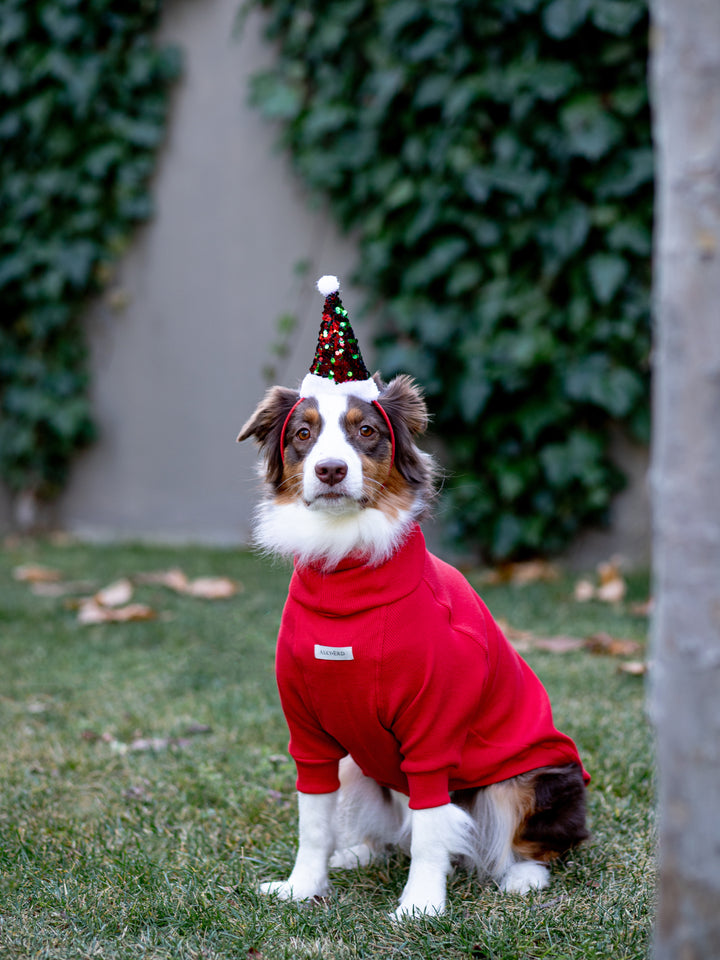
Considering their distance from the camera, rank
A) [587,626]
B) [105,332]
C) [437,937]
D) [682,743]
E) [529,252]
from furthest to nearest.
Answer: [105,332], [529,252], [587,626], [437,937], [682,743]

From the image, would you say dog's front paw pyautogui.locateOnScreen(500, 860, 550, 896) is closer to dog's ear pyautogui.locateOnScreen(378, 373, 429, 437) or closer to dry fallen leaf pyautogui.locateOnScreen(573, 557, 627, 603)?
dog's ear pyautogui.locateOnScreen(378, 373, 429, 437)

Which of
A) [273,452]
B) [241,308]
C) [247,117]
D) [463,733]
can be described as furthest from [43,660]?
[247,117]

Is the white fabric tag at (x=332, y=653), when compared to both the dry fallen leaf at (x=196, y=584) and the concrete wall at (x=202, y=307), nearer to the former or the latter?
the dry fallen leaf at (x=196, y=584)

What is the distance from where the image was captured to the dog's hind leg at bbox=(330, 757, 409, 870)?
2.66 m

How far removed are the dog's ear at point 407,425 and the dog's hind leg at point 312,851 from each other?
830mm

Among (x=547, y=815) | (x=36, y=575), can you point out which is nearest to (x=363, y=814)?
(x=547, y=815)

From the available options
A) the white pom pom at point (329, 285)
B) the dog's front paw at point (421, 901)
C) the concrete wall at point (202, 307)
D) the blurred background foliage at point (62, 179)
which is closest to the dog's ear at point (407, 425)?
the white pom pom at point (329, 285)

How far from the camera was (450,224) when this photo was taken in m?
5.85

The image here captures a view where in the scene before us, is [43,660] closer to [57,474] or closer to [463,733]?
[463,733]

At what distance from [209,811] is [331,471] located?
120cm

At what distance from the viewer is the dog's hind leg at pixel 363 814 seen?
2.66 meters

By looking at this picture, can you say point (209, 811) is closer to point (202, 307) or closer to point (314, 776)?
point (314, 776)

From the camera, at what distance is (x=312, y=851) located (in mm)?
2439

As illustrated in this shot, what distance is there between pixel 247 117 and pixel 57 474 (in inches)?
117
